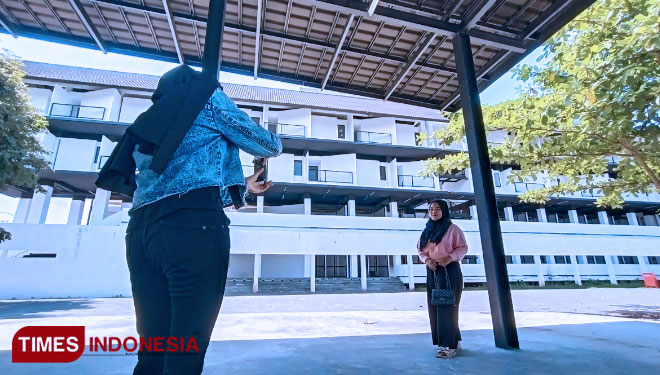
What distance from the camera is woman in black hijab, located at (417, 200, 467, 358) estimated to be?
331cm

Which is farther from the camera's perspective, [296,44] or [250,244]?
[250,244]

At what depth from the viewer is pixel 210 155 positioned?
127 cm

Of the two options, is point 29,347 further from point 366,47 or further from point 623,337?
point 623,337

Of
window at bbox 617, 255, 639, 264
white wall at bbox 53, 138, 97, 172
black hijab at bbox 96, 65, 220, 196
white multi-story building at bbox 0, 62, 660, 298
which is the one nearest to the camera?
black hijab at bbox 96, 65, 220, 196

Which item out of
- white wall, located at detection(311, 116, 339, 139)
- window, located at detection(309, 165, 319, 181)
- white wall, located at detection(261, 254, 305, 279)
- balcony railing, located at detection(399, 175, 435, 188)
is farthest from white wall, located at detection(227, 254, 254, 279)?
balcony railing, located at detection(399, 175, 435, 188)

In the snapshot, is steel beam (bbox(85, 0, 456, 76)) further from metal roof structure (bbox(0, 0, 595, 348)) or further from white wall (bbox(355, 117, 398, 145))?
white wall (bbox(355, 117, 398, 145))

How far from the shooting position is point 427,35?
14.6 ft

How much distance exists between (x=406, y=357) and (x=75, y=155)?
22092mm

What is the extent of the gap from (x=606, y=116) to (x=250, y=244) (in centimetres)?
1686

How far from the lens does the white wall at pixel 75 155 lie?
18.5 m

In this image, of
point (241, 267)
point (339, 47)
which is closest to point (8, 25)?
point (339, 47)

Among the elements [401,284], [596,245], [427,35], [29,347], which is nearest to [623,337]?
[427,35]

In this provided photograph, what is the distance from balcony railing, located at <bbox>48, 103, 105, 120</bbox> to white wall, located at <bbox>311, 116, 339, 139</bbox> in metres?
13.1

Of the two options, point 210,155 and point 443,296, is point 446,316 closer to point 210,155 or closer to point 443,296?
point 443,296
